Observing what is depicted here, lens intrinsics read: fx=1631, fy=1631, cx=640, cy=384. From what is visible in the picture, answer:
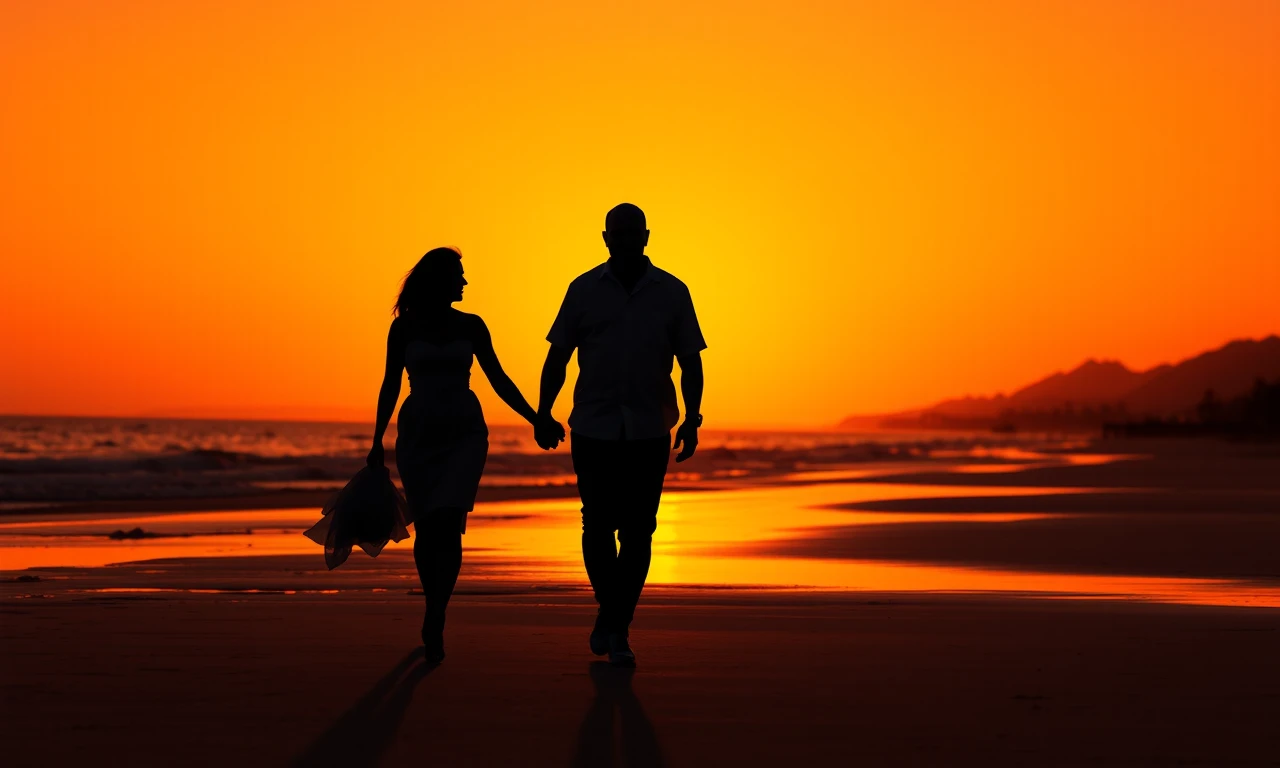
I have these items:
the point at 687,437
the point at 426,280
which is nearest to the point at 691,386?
the point at 687,437

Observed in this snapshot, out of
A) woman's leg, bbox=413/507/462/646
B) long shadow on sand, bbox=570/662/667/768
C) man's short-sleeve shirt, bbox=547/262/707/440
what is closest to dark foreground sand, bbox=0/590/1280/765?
long shadow on sand, bbox=570/662/667/768

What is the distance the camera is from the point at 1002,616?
30.6 ft

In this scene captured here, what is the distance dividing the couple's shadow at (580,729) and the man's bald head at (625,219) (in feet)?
7.00

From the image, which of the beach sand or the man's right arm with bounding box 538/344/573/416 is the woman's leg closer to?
the beach sand

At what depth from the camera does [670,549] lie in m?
15.4

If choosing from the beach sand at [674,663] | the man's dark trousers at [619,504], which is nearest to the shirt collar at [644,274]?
the man's dark trousers at [619,504]

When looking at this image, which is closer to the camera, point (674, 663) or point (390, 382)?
point (674, 663)

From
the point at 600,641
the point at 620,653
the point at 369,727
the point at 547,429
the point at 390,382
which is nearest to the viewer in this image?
the point at 369,727

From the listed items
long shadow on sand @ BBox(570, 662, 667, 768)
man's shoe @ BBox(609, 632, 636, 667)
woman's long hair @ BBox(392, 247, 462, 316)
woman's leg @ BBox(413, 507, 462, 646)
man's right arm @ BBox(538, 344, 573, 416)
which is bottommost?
long shadow on sand @ BBox(570, 662, 667, 768)

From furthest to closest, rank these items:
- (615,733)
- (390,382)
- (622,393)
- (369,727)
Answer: (390,382) → (622,393) → (369,727) → (615,733)

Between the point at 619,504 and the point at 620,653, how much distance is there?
0.81 meters

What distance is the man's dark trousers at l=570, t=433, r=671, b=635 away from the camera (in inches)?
303

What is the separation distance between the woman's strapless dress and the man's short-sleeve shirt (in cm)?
52

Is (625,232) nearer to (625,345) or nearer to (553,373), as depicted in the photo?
(625,345)
